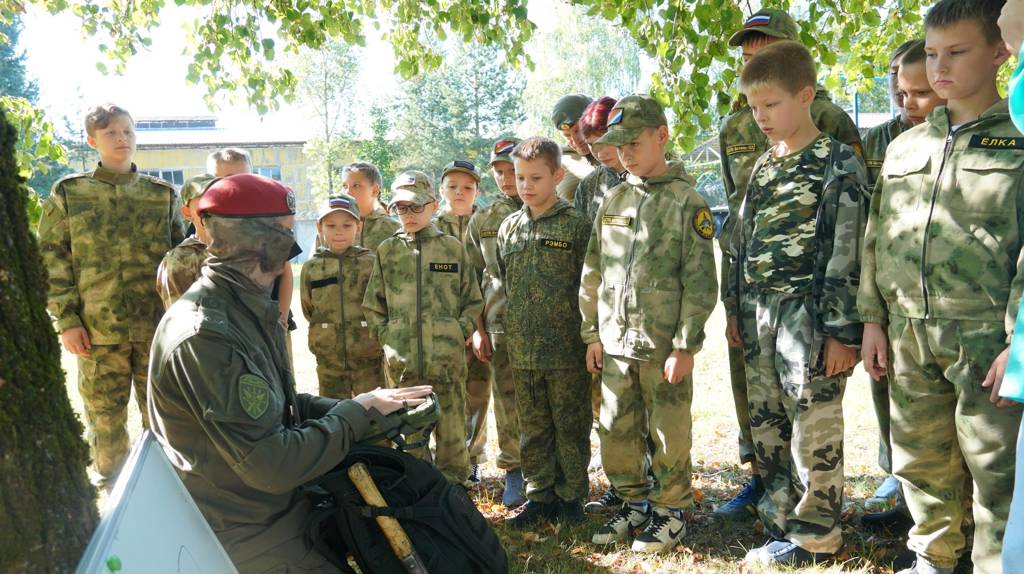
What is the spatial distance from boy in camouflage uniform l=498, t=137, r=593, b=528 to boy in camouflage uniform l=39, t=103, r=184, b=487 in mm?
2346

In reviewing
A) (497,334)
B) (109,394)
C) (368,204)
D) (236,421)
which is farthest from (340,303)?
(236,421)

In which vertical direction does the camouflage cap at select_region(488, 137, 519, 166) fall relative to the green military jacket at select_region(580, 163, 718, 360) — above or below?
above

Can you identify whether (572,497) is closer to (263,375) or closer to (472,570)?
(472,570)

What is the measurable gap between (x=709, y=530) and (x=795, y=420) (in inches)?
36.7

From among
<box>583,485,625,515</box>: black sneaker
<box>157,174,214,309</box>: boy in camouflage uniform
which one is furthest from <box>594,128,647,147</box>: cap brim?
<box>157,174,214,309</box>: boy in camouflage uniform

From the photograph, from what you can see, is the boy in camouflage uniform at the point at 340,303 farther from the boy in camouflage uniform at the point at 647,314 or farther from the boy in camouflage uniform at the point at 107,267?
the boy in camouflage uniform at the point at 647,314

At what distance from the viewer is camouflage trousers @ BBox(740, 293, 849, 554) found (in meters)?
3.38

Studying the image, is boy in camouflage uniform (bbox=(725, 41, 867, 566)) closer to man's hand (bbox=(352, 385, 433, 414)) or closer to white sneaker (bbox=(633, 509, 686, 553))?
white sneaker (bbox=(633, 509, 686, 553))

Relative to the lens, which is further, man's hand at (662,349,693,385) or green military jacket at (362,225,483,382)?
green military jacket at (362,225,483,382)

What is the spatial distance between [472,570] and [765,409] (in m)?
1.85

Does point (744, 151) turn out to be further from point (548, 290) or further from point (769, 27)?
point (548, 290)

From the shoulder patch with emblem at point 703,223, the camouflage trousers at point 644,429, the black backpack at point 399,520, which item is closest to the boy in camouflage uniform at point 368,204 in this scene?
the camouflage trousers at point 644,429

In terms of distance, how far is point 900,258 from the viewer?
2.97 metres

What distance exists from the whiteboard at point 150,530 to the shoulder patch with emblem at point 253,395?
0.26m
